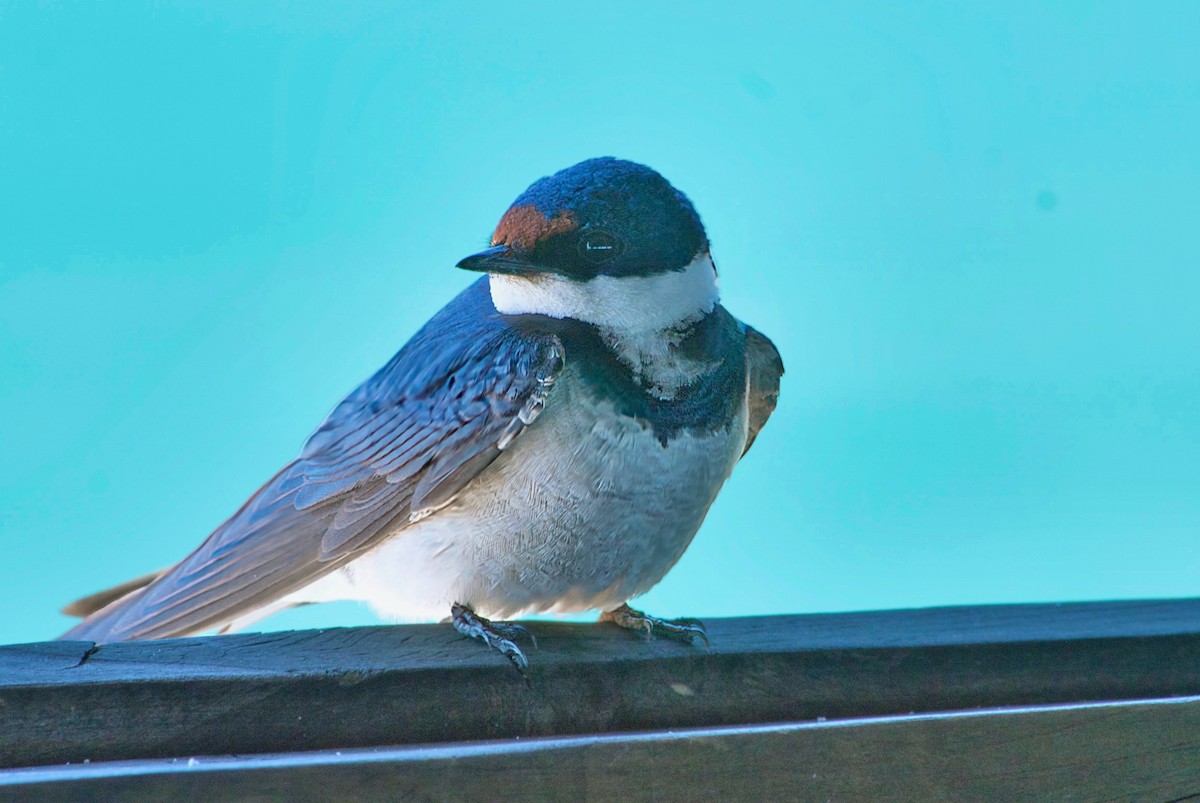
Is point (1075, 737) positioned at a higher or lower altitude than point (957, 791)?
higher

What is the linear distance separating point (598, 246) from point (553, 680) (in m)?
0.57

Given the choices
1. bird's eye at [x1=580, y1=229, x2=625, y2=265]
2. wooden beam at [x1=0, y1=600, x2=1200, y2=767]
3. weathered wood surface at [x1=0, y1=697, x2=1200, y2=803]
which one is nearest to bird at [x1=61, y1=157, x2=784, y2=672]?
bird's eye at [x1=580, y1=229, x2=625, y2=265]

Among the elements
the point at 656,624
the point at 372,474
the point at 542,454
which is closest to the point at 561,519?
the point at 542,454

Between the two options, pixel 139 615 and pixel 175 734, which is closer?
pixel 175 734

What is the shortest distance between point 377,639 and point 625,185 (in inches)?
26.1

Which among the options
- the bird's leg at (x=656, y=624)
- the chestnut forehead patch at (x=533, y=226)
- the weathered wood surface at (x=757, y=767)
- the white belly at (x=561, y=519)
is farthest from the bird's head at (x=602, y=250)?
the weathered wood surface at (x=757, y=767)

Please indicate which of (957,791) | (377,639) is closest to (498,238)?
(377,639)

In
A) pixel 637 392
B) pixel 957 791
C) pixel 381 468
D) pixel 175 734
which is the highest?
pixel 637 392

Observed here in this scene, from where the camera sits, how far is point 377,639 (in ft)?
4.78

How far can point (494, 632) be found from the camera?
5.01 ft

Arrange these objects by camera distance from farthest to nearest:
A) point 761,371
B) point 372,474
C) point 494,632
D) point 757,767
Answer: point 761,371 < point 372,474 < point 494,632 < point 757,767

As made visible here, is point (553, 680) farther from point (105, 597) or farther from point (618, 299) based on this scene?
point (105, 597)

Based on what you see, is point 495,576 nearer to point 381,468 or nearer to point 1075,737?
point 381,468

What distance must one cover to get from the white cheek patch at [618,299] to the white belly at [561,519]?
10cm
